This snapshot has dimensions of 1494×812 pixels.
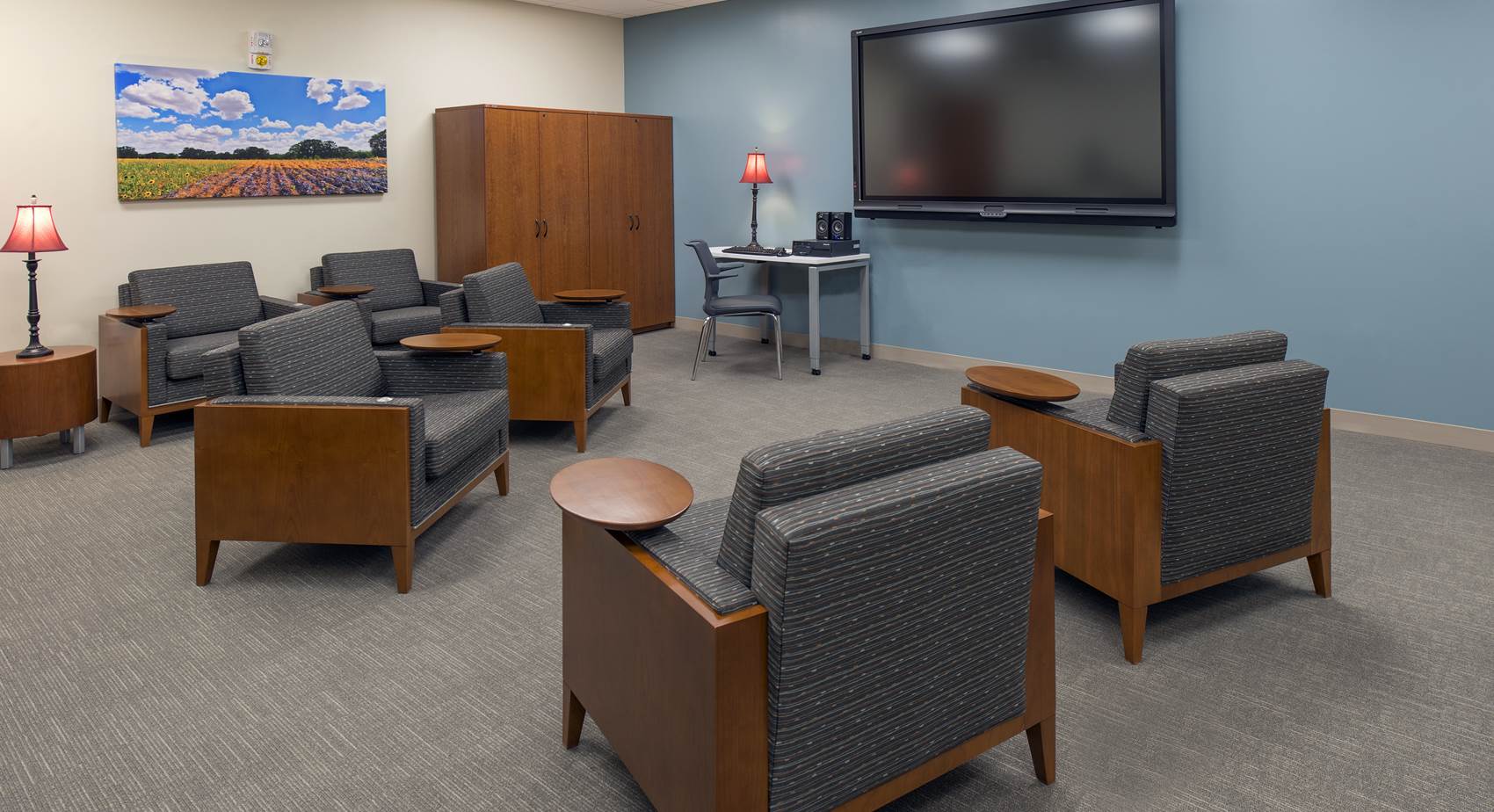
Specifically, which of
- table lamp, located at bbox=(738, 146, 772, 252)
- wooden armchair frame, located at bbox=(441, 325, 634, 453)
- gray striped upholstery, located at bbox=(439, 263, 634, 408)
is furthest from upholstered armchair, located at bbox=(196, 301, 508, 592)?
table lamp, located at bbox=(738, 146, 772, 252)

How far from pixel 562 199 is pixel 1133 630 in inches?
201

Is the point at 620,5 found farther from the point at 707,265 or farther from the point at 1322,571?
the point at 1322,571

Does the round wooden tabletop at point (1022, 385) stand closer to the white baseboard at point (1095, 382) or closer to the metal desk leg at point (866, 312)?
the white baseboard at point (1095, 382)

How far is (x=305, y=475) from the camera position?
2.81 meters

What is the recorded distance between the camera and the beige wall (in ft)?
15.4

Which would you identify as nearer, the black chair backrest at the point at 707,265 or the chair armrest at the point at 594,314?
the chair armrest at the point at 594,314

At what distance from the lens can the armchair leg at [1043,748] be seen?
6.22 feet

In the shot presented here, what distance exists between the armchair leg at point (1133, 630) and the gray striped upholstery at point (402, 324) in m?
3.99

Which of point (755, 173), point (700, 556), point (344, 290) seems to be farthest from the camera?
point (755, 173)

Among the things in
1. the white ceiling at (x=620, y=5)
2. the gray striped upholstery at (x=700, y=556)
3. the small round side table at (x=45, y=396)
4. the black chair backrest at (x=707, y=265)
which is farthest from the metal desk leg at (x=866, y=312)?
the gray striped upholstery at (x=700, y=556)

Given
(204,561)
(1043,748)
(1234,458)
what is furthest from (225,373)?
(1234,458)

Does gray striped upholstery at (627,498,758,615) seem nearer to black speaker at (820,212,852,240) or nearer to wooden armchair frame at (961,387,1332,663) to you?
wooden armchair frame at (961,387,1332,663)

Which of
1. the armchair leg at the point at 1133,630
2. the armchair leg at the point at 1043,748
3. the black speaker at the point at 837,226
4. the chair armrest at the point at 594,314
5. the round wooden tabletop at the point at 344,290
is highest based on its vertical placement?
the black speaker at the point at 837,226

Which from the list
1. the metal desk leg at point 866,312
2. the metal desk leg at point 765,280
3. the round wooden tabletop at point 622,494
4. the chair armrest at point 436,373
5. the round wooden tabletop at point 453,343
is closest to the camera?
the round wooden tabletop at point 622,494
